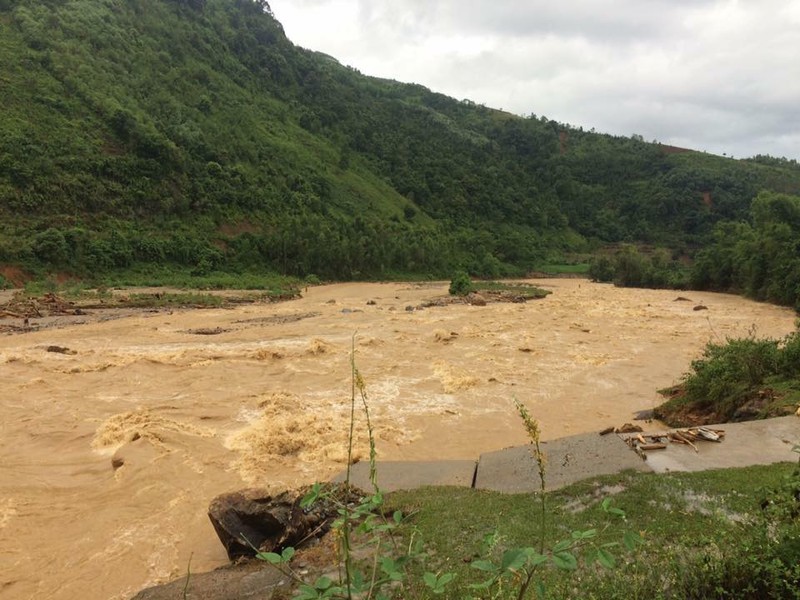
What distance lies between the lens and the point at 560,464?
24.6ft

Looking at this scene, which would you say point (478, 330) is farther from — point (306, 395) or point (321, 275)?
point (321, 275)

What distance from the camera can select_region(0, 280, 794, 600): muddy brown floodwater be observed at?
7.15 metres

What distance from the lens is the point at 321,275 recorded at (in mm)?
50625

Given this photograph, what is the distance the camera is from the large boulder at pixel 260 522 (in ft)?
19.8

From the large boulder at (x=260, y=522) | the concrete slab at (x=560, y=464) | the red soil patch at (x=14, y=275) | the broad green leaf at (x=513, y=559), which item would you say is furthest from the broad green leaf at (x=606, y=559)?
the red soil patch at (x=14, y=275)

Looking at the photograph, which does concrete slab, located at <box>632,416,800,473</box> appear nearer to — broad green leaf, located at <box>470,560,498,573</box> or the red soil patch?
broad green leaf, located at <box>470,560,498,573</box>

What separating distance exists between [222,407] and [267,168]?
54096 millimetres

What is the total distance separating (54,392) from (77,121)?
42665 millimetres

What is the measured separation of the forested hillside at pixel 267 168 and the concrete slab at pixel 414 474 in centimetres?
3501

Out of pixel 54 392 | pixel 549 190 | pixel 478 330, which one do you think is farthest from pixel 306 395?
pixel 549 190

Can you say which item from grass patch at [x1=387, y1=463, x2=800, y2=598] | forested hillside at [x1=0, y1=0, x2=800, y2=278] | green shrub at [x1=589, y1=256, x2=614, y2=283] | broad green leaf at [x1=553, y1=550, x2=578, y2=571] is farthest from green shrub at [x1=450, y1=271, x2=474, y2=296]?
broad green leaf at [x1=553, y1=550, x2=578, y2=571]

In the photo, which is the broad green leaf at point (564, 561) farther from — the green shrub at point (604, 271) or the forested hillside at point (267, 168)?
the green shrub at point (604, 271)

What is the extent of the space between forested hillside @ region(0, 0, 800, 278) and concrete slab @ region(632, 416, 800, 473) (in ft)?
127

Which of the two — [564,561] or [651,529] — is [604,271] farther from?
[564,561]
